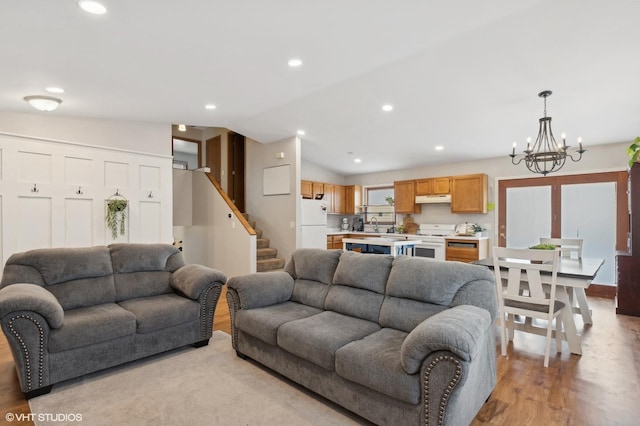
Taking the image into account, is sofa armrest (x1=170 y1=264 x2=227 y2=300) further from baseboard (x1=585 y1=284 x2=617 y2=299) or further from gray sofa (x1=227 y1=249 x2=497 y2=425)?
baseboard (x1=585 y1=284 x2=617 y2=299)

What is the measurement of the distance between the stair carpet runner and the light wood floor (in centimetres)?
341

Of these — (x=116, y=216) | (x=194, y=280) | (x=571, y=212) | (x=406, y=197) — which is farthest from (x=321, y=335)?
(x=406, y=197)

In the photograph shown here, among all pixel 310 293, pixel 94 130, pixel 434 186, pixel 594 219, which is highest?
pixel 94 130

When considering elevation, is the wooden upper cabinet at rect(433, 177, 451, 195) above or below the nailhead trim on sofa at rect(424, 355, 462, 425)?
above

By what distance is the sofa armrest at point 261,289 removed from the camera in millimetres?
2869

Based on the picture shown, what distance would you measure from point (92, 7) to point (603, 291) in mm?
7242

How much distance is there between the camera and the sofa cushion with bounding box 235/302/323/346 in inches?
98.7

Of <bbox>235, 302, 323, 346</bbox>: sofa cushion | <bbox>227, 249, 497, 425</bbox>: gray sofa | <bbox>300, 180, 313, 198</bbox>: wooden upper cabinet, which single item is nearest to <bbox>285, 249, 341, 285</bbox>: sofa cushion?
<bbox>227, 249, 497, 425</bbox>: gray sofa

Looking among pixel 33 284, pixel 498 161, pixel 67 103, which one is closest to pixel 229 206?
pixel 67 103

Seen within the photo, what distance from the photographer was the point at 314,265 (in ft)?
10.3

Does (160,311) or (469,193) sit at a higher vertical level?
(469,193)

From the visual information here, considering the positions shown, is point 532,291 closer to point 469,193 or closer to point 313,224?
point 469,193

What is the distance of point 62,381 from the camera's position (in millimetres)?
2471

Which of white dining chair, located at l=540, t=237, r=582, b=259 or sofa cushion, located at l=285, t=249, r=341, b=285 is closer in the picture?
sofa cushion, located at l=285, t=249, r=341, b=285
